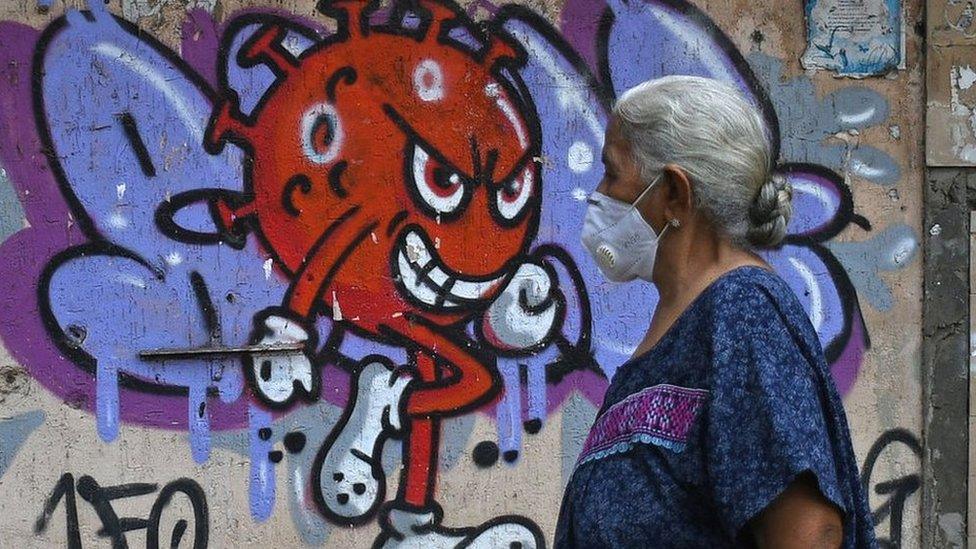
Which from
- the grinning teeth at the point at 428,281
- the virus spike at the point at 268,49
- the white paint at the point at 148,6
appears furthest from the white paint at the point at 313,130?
the white paint at the point at 148,6

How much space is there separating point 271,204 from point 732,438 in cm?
298

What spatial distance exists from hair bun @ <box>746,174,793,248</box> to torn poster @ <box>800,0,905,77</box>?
2737mm

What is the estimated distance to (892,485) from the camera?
4.84 metres

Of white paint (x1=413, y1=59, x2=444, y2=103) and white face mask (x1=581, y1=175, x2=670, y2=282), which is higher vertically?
white paint (x1=413, y1=59, x2=444, y2=103)

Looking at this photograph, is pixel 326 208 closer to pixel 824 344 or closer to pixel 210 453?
pixel 210 453

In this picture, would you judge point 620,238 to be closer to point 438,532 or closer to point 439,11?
point 439,11

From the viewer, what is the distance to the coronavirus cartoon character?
4.64m

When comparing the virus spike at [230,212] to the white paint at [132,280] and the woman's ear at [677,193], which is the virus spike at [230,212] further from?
the woman's ear at [677,193]

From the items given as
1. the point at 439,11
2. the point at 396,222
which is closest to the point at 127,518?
the point at 396,222

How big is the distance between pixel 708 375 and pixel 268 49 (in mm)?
3030

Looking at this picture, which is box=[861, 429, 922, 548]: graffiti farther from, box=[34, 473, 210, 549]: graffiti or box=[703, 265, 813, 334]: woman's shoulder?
box=[703, 265, 813, 334]: woman's shoulder

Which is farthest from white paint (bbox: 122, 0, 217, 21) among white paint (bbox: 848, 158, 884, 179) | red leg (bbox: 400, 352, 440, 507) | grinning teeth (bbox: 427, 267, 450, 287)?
white paint (bbox: 848, 158, 884, 179)

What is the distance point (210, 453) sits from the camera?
4.65m

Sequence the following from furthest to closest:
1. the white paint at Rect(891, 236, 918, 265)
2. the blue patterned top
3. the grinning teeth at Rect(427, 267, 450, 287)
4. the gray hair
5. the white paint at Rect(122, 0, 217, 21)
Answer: the white paint at Rect(891, 236, 918, 265) → the grinning teeth at Rect(427, 267, 450, 287) → the white paint at Rect(122, 0, 217, 21) → the gray hair → the blue patterned top
